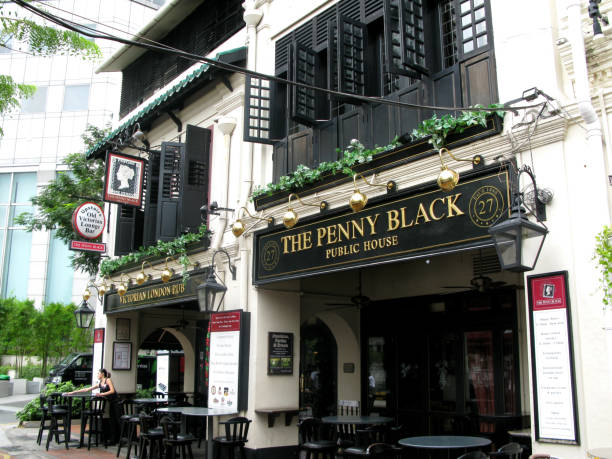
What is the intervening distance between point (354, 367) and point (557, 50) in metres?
8.25

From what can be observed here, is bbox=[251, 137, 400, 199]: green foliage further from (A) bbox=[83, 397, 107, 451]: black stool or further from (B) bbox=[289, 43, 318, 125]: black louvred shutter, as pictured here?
(A) bbox=[83, 397, 107, 451]: black stool

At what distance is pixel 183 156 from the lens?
12812 millimetres

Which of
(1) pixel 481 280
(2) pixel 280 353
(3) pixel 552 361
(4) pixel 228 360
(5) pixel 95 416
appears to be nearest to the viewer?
(3) pixel 552 361

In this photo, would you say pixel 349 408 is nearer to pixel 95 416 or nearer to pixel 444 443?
pixel 95 416

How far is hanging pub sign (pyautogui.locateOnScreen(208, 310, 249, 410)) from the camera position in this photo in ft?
34.1

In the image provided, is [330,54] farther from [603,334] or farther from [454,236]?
[603,334]

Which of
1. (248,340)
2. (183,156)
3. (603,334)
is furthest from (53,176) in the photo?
(603,334)

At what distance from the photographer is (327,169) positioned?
930 centimetres

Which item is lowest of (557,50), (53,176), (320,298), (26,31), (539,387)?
(539,387)

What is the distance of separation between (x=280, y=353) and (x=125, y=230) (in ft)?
22.8

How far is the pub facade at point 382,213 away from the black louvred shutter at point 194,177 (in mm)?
45

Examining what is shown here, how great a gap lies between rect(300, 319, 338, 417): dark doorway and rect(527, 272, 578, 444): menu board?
26.6 feet

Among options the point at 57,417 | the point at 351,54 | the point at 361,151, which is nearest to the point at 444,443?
the point at 361,151

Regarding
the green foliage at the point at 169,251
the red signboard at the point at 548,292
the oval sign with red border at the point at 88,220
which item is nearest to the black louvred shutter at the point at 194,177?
the green foliage at the point at 169,251
